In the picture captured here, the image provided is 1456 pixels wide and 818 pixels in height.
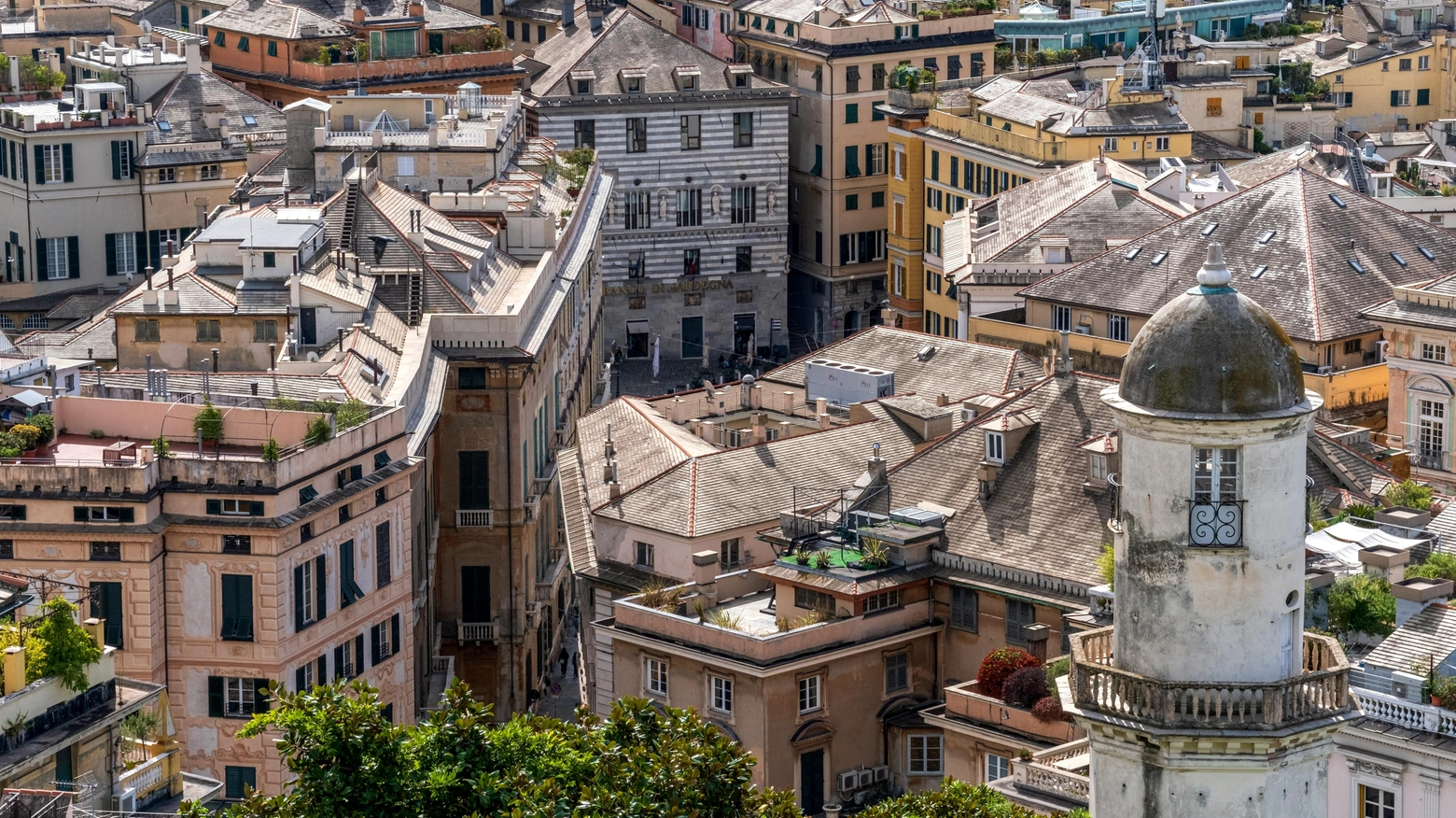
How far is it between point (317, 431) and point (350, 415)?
296 centimetres

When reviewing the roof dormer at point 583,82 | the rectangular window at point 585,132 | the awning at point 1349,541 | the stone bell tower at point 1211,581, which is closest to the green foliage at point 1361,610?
the awning at point 1349,541

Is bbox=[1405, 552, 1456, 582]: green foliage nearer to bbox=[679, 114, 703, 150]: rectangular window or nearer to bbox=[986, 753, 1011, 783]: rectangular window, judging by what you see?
bbox=[986, 753, 1011, 783]: rectangular window

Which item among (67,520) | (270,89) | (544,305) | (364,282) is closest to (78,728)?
(67,520)

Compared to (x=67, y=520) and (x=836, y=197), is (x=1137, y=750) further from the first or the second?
(x=836, y=197)

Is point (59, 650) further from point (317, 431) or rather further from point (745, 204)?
point (745, 204)

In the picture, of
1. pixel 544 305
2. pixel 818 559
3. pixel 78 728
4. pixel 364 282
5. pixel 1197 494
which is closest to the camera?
pixel 1197 494

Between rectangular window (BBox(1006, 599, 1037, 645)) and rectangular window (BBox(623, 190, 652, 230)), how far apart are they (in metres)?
80.7

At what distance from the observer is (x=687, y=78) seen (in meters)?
173

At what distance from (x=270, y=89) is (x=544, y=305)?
4684cm

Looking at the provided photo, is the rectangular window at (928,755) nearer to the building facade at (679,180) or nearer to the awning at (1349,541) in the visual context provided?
the awning at (1349,541)

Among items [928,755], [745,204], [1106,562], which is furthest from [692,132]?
[1106,562]

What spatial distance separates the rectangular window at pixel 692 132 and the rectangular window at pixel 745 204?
349 centimetres

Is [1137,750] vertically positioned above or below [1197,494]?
below

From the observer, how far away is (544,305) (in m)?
125
